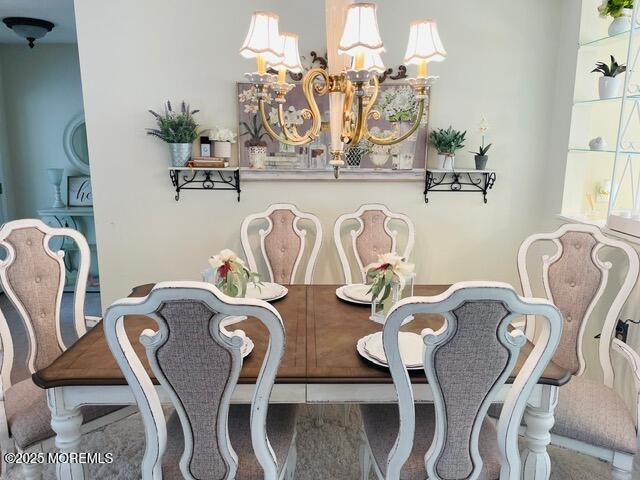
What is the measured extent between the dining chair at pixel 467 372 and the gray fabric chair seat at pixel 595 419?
1.37 ft

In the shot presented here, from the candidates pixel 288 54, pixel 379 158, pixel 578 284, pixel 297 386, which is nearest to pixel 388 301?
pixel 297 386

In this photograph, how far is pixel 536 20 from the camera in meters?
2.89

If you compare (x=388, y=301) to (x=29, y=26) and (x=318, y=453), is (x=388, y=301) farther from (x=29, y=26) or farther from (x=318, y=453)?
(x=29, y=26)

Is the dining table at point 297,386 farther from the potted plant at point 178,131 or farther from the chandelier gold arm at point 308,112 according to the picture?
the potted plant at point 178,131

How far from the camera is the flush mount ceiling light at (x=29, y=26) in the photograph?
142 inches

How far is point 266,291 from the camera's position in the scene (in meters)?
2.29

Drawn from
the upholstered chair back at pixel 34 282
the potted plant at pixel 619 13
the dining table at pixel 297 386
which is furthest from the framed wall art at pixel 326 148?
the dining table at pixel 297 386

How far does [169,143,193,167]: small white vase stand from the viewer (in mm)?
2832

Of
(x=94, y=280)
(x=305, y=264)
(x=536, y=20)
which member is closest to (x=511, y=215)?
(x=536, y=20)

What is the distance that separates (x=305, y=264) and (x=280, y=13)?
1.59 meters

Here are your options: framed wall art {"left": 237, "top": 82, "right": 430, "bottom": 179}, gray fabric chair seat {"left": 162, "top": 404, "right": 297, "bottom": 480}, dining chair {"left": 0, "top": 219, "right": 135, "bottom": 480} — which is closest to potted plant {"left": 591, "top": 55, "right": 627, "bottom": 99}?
framed wall art {"left": 237, "top": 82, "right": 430, "bottom": 179}

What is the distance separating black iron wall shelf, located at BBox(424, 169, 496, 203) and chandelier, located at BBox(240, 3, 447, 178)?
1292 mm

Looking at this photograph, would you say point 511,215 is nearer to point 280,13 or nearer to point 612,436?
point 612,436

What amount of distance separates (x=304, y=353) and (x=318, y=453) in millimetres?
862
